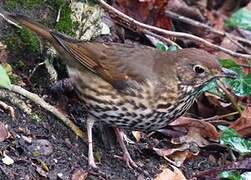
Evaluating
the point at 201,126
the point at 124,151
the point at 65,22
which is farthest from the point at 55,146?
the point at 201,126

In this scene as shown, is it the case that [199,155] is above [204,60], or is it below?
below

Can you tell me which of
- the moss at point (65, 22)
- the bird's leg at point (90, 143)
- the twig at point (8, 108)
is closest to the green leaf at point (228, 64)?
the moss at point (65, 22)

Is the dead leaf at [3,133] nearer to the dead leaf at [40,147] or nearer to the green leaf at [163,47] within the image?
the dead leaf at [40,147]

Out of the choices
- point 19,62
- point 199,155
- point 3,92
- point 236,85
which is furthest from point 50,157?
point 236,85

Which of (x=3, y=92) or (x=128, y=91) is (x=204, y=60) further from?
(x=3, y=92)

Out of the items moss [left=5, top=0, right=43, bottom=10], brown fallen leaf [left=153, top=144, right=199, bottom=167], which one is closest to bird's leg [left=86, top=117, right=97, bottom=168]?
brown fallen leaf [left=153, top=144, right=199, bottom=167]
